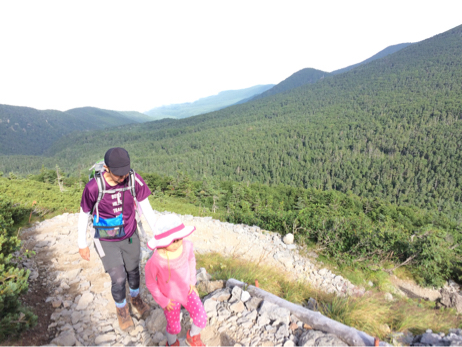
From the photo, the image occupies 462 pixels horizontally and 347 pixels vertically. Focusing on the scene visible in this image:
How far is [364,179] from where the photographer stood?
312 ft

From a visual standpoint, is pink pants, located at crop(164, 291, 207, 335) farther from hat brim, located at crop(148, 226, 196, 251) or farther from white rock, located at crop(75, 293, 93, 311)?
white rock, located at crop(75, 293, 93, 311)

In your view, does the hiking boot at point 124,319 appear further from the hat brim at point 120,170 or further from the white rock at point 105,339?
the hat brim at point 120,170

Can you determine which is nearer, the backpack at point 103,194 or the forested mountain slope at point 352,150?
the backpack at point 103,194

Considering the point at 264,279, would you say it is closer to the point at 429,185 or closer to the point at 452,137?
the point at 429,185

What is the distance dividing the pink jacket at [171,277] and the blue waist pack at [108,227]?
22.9 inches

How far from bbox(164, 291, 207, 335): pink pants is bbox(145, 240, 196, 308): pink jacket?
0.07 meters

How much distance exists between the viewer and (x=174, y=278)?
2.33m

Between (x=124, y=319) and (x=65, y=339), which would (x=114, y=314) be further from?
(x=65, y=339)

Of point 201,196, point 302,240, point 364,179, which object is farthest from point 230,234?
point 364,179

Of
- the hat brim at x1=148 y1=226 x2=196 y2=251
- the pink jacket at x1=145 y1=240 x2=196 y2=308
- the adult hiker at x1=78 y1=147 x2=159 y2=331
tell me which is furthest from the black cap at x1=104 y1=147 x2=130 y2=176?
the pink jacket at x1=145 y1=240 x2=196 y2=308

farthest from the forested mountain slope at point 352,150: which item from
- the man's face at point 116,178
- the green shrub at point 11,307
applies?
the green shrub at point 11,307

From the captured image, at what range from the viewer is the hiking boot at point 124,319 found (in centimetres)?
281

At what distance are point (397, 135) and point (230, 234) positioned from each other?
16039 centimetres

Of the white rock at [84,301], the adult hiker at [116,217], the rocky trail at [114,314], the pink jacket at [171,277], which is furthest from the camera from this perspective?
the white rock at [84,301]
